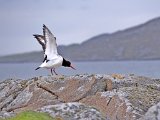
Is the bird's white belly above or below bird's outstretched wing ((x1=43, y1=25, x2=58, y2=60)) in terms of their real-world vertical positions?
below

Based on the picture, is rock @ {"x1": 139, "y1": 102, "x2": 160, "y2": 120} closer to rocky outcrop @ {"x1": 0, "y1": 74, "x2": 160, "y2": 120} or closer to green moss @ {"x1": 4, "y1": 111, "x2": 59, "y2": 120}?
rocky outcrop @ {"x1": 0, "y1": 74, "x2": 160, "y2": 120}

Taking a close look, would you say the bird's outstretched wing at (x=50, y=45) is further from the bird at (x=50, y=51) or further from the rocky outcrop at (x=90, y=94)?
the rocky outcrop at (x=90, y=94)

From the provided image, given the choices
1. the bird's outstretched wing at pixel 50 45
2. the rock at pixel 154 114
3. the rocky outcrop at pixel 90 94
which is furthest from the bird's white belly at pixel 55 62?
the rock at pixel 154 114

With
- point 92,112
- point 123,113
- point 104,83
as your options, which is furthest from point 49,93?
point 92,112

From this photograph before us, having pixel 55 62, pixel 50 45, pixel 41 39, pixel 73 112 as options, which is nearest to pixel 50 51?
pixel 50 45

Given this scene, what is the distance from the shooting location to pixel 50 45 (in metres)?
16.8

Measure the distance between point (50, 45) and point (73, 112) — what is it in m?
6.35

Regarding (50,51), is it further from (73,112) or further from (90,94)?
(73,112)

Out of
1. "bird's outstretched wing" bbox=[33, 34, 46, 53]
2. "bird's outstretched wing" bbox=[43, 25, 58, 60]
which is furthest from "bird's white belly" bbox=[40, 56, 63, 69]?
"bird's outstretched wing" bbox=[33, 34, 46, 53]

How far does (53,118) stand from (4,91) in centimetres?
503

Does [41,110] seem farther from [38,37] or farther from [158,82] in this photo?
[38,37]

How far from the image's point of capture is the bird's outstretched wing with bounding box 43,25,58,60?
53.9ft

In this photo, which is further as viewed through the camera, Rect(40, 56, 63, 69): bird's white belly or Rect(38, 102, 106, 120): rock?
Rect(40, 56, 63, 69): bird's white belly

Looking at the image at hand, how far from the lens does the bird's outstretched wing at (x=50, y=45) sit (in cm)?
1644
